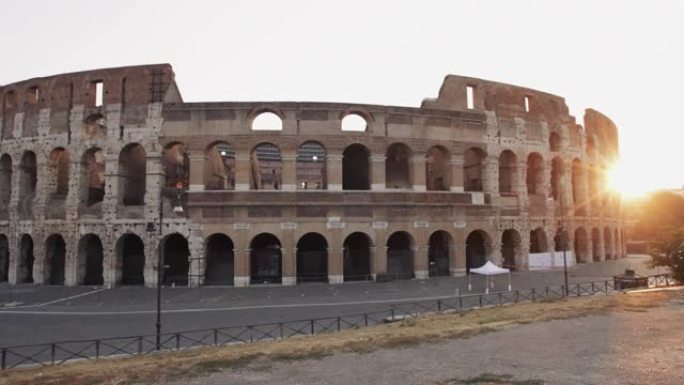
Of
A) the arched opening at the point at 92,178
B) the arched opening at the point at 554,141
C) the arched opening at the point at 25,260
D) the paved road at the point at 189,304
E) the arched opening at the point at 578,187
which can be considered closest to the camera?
the paved road at the point at 189,304

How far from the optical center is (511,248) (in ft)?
113

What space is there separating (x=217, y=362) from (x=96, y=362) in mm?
3595

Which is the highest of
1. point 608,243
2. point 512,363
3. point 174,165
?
point 174,165

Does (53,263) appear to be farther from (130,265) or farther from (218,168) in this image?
(218,168)

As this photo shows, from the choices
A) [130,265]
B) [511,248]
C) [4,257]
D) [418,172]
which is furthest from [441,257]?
[4,257]

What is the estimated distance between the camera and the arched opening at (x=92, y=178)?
3011 cm

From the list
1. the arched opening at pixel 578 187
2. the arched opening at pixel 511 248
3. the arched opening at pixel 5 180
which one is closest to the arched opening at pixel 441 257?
the arched opening at pixel 511 248

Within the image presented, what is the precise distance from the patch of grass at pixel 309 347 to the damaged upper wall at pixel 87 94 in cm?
2110

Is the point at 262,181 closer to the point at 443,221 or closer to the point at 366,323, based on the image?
the point at 443,221

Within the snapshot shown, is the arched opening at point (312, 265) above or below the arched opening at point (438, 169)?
below

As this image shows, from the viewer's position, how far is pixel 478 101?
32.8 metres

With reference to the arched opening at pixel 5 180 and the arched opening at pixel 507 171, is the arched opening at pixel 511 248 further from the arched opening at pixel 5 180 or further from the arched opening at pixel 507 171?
the arched opening at pixel 5 180

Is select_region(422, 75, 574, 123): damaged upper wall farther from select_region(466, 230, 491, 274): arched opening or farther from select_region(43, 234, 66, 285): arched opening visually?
select_region(43, 234, 66, 285): arched opening

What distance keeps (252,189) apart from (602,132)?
32.4 meters
